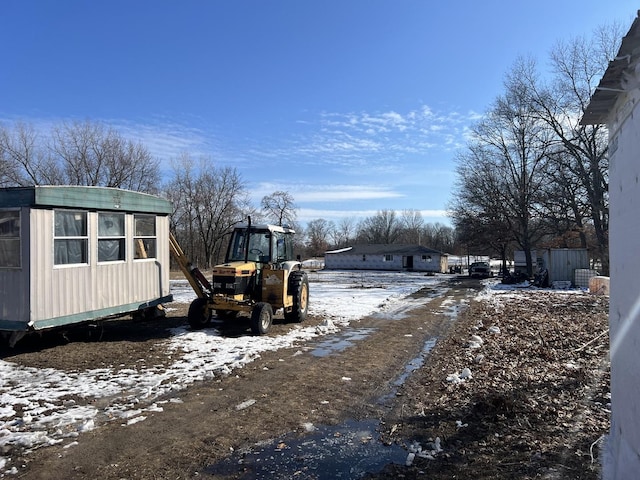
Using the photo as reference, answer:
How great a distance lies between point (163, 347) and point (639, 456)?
8.25m

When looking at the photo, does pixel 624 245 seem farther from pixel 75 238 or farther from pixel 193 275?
pixel 193 275

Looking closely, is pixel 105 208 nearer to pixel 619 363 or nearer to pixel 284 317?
pixel 284 317

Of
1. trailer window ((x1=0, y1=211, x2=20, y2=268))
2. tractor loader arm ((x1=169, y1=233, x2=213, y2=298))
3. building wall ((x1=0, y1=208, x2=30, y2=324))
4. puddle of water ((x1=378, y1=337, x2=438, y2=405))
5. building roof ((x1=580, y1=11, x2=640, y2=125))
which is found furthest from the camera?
tractor loader arm ((x1=169, y1=233, x2=213, y2=298))

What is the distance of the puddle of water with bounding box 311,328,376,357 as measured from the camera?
9477 mm

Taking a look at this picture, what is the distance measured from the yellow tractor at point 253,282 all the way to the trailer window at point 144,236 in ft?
2.70

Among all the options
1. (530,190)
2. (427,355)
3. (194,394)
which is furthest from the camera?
(530,190)

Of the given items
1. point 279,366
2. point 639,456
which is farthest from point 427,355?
point 639,456

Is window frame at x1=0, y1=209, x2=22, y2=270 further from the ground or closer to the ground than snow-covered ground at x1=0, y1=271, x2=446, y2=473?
further from the ground

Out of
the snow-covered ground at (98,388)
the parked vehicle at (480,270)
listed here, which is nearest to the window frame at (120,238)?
the snow-covered ground at (98,388)

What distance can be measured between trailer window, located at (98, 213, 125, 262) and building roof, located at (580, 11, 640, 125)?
9023 millimetres

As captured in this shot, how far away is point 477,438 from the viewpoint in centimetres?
482

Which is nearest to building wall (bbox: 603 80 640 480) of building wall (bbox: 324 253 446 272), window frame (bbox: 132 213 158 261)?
window frame (bbox: 132 213 158 261)

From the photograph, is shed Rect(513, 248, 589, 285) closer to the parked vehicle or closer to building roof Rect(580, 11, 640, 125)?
the parked vehicle

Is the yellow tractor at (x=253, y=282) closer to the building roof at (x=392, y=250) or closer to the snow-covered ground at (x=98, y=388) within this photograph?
the snow-covered ground at (x=98, y=388)
